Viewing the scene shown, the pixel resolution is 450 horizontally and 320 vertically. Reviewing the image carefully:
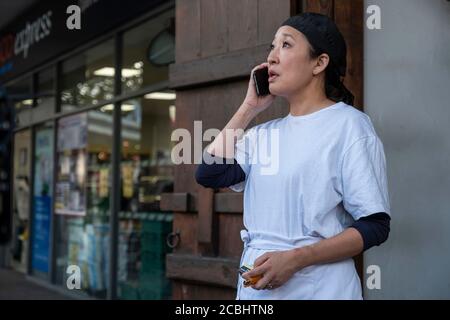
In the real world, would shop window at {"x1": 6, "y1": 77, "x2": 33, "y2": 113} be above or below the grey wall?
above

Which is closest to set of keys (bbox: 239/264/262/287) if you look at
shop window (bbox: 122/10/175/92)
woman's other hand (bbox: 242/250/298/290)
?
woman's other hand (bbox: 242/250/298/290)

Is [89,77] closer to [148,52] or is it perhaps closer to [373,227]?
[148,52]

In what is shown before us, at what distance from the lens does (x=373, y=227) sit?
181cm

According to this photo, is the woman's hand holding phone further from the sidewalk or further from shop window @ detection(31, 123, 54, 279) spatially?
shop window @ detection(31, 123, 54, 279)

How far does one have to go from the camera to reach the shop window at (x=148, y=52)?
5730 mm

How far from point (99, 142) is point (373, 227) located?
5692 mm

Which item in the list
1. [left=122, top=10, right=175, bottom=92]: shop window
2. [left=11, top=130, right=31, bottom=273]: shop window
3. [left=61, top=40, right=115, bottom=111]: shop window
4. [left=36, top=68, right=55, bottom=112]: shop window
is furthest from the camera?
[left=11, top=130, right=31, bottom=273]: shop window

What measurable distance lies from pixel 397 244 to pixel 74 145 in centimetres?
543

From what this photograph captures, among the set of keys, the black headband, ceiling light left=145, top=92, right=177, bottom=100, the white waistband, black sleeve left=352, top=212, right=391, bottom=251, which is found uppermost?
ceiling light left=145, top=92, right=177, bottom=100

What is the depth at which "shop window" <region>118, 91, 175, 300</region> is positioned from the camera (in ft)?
19.8

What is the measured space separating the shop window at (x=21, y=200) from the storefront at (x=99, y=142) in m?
0.13

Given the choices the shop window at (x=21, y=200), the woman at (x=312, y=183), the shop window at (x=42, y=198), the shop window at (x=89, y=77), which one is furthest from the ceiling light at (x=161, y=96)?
the woman at (x=312, y=183)

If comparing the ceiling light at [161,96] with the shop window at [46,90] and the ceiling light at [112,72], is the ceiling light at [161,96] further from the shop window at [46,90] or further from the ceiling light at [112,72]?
the shop window at [46,90]

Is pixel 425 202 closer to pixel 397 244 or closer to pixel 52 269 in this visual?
pixel 397 244
